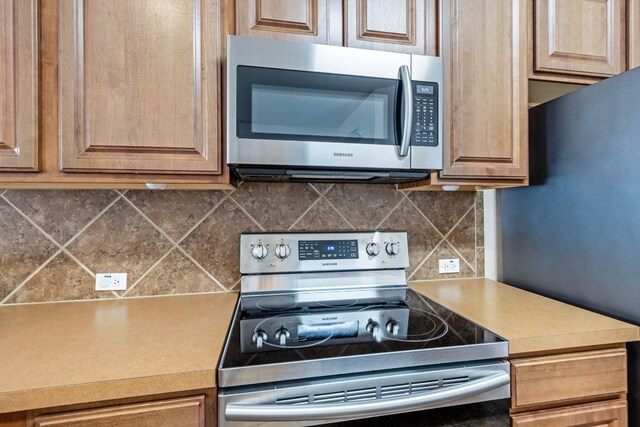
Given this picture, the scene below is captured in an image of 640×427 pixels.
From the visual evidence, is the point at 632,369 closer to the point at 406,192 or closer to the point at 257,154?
the point at 406,192

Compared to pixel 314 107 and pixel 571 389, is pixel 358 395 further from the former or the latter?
pixel 314 107

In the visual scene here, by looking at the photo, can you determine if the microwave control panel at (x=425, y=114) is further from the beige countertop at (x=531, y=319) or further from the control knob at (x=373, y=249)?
the beige countertop at (x=531, y=319)

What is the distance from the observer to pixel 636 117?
3.34 ft

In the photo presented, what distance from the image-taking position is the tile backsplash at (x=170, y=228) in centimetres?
123

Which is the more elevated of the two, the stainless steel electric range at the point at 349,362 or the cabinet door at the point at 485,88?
the cabinet door at the point at 485,88

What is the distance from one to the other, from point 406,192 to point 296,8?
86 centimetres

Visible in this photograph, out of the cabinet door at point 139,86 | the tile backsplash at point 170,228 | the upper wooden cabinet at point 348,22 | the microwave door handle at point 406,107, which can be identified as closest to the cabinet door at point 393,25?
the upper wooden cabinet at point 348,22

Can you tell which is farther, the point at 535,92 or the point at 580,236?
the point at 535,92

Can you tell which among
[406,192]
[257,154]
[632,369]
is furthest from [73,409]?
[632,369]

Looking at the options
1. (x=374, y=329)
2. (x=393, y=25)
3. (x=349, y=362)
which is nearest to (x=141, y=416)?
(x=349, y=362)

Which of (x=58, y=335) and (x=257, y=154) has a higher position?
(x=257, y=154)

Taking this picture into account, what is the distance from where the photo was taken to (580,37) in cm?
131

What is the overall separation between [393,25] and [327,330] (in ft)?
3.34

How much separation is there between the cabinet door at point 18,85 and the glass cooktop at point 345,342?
76 centimetres
